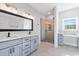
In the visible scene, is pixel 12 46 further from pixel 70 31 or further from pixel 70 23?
pixel 70 23

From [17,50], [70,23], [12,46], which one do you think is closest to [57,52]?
[70,23]

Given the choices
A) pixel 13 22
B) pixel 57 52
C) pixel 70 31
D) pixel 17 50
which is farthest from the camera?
pixel 70 31

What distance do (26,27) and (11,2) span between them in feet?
3.78

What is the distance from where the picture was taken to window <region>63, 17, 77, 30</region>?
4263mm

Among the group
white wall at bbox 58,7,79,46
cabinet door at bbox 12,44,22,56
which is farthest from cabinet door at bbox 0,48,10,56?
white wall at bbox 58,7,79,46

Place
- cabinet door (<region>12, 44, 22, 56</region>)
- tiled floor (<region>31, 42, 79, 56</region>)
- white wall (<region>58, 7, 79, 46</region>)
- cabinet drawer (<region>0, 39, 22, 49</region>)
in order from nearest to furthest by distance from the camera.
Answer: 1. cabinet drawer (<region>0, 39, 22, 49</region>)
2. cabinet door (<region>12, 44, 22, 56</region>)
3. tiled floor (<region>31, 42, 79, 56</region>)
4. white wall (<region>58, 7, 79, 46</region>)

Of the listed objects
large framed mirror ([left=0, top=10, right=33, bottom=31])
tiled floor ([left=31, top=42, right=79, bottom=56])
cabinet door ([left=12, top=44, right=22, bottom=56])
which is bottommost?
tiled floor ([left=31, top=42, right=79, bottom=56])

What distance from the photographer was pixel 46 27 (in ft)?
23.7

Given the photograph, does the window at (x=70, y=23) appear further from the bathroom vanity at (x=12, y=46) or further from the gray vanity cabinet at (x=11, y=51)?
the gray vanity cabinet at (x=11, y=51)

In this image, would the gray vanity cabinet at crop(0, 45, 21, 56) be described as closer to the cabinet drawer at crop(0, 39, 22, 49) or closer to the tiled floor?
the cabinet drawer at crop(0, 39, 22, 49)

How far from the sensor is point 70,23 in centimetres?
438

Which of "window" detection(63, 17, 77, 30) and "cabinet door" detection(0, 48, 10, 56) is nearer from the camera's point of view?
"cabinet door" detection(0, 48, 10, 56)

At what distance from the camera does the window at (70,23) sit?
4.26 meters

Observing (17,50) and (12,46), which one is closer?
(12,46)
